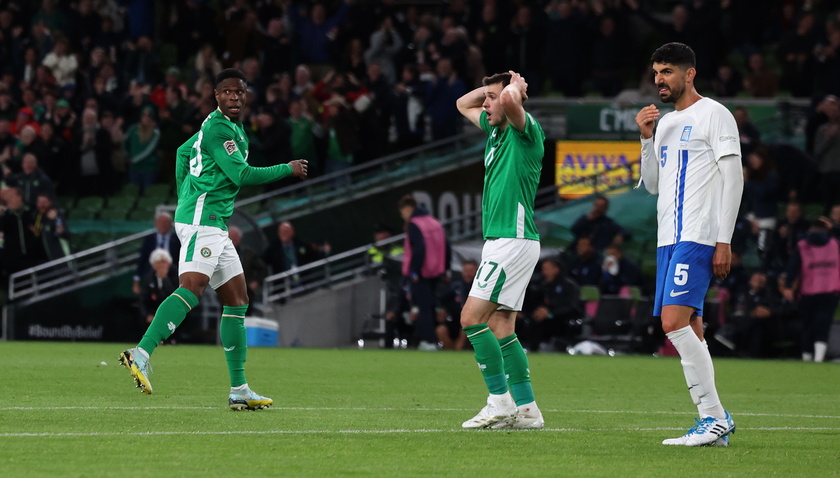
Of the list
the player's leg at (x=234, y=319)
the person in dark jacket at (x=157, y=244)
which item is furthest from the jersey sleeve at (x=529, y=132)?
the person in dark jacket at (x=157, y=244)

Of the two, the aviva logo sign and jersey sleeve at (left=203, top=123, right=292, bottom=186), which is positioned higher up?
jersey sleeve at (left=203, top=123, right=292, bottom=186)

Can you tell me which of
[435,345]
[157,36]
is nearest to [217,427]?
[435,345]

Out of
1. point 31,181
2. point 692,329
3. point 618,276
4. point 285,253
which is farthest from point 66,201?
point 692,329

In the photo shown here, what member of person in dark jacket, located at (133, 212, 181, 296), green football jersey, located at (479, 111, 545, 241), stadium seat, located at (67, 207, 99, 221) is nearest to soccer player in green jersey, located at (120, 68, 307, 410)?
green football jersey, located at (479, 111, 545, 241)

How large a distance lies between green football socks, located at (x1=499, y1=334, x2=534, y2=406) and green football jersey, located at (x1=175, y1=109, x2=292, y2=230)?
2027 millimetres

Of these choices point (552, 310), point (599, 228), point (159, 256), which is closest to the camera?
point (552, 310)

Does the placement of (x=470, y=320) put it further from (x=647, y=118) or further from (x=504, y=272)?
(x=647, y=118)

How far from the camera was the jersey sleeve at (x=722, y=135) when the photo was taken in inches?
324

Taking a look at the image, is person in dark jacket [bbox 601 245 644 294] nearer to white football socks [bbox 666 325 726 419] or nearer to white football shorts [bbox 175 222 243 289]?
white football shorts [bbox 175 222 243 289]

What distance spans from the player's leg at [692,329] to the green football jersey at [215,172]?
2.99 metres

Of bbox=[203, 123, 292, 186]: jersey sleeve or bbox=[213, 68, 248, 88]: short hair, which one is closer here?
bbox=[203, 123, 292, 186]: jersey sleeve

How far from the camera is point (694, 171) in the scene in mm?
8398

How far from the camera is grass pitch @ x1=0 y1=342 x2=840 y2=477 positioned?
7242 mm

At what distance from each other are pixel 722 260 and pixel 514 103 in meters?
1.64
